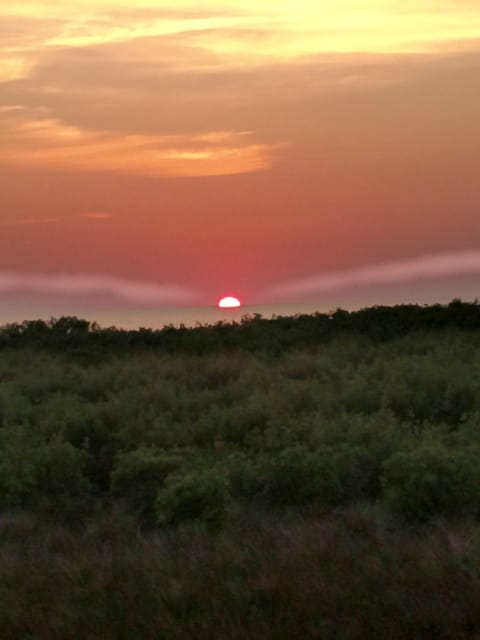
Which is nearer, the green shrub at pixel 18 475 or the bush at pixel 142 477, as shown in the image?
the bush at pixel 142 477

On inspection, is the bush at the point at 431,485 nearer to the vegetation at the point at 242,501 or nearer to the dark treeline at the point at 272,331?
the vegetation at the point at 242,501

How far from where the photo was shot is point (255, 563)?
938 cm

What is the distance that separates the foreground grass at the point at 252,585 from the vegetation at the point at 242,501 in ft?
0.06

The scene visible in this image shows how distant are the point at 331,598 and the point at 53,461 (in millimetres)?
6750

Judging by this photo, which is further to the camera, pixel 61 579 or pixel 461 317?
pixel 461 317

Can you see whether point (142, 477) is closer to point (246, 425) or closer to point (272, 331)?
point (246, 425)

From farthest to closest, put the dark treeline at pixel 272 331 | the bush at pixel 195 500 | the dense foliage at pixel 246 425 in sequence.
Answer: the dark treeline at pixel 272 331
the dense foliage at pixel 246 425
the bush at pixel 195 500

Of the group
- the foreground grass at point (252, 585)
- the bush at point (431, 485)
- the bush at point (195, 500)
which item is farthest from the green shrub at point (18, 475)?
the bush at point (431, 485)

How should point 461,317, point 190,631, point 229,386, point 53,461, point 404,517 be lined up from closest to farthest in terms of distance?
point 190,631, point 404,517, point 53,461, point 229,386, point 461,317

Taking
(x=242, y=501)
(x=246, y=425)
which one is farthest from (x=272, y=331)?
(x=242, y=501)

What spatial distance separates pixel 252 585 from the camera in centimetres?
866

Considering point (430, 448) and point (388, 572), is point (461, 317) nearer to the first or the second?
point (430, 448)

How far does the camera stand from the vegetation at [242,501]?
26.9ft

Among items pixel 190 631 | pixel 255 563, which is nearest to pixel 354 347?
pixel 255 563
